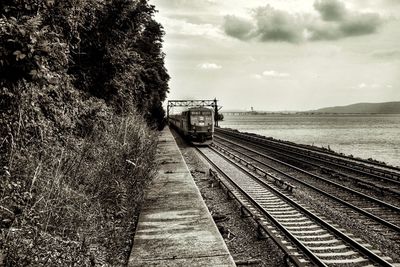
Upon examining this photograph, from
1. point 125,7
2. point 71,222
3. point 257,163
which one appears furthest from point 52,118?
point 257,163

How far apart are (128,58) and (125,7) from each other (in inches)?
82.2

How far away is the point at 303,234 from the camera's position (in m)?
8.55

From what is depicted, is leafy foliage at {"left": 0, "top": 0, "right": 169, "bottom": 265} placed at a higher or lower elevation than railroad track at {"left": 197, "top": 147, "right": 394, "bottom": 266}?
higher

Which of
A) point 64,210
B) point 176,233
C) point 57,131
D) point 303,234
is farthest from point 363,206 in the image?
point 57,131

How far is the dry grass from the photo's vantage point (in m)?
4.72

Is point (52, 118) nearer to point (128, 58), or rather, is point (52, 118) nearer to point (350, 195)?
point (128, 58)

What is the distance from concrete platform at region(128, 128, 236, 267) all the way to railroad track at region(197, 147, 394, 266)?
4.78 ft

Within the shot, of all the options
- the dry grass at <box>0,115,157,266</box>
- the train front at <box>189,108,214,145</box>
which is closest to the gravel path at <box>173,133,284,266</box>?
the dry grass at <box>0,115,157,266</box>

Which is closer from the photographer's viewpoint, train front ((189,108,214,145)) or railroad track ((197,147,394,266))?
railroad track ((197,147,394,266))

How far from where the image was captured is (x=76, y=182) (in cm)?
679

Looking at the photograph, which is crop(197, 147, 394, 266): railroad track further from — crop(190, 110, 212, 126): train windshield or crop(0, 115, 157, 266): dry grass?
crop(190, 110, 212, 126): train windshield

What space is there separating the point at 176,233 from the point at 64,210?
2631 millimetres

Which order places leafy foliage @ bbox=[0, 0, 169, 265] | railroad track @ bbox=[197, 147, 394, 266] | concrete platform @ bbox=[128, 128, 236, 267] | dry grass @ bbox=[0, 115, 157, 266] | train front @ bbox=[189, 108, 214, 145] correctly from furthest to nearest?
train front @ bbox=[189, 108, 214, 145] → railroad track @ bbox=[197, 147, 394, 266] → concrete platform @ bbox=[128, 128, 236, 267] → leafy foliage @ bbox=[0, 0, 169, 265] → dry grass @ bbox=[0, 115, 157, 266]

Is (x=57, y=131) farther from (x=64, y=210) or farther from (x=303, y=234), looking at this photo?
(x=303, y=234)
